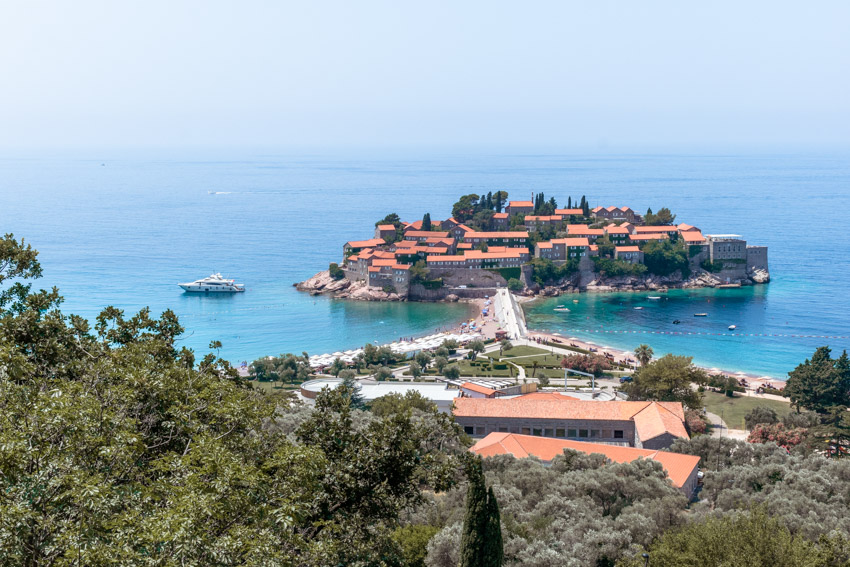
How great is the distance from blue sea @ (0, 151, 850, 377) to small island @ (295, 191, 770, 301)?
8.66ft

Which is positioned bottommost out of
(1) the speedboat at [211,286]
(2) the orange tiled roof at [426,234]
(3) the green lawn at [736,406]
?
(1) the speedboat at [211,286]

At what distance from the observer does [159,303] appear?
68000 mm

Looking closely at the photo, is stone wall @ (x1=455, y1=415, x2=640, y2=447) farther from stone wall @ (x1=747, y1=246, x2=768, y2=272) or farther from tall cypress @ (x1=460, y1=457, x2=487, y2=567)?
stone wall @ (x1=747, y1=246, x2=768, y2=272)

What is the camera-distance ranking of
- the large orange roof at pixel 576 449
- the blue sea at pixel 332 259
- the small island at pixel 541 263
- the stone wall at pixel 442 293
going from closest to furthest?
the large orange roof at pixel 576 449 < the blue sea at pixel 332 259 < the stone wall at pixel 442 293 < the small island at pixel 541 263

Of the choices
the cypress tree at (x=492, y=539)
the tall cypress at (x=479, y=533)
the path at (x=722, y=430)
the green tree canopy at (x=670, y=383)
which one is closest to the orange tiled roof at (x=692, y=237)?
the green tree canopy at (x=670, y=383)

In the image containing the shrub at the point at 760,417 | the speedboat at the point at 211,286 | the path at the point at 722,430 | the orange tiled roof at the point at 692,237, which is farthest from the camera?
the orange tiled roof at the point at 692,237

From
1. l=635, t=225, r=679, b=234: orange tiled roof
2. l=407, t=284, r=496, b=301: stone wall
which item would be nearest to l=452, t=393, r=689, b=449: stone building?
l=407, t=284, r=496, b=301: stone wall

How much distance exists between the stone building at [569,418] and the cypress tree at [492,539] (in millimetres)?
16600

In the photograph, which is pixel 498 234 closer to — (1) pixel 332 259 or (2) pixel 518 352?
(1) pixel 332 259

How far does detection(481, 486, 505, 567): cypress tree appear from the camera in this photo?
1434 centimetres

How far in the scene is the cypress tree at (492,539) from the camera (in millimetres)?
14344

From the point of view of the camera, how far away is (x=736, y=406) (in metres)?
38.8

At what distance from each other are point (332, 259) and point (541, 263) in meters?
27.8

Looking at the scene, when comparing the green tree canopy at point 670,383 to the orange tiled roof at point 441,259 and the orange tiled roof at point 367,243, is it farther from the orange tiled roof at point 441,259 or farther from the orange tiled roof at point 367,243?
the orange tiled roof at point 367,243
